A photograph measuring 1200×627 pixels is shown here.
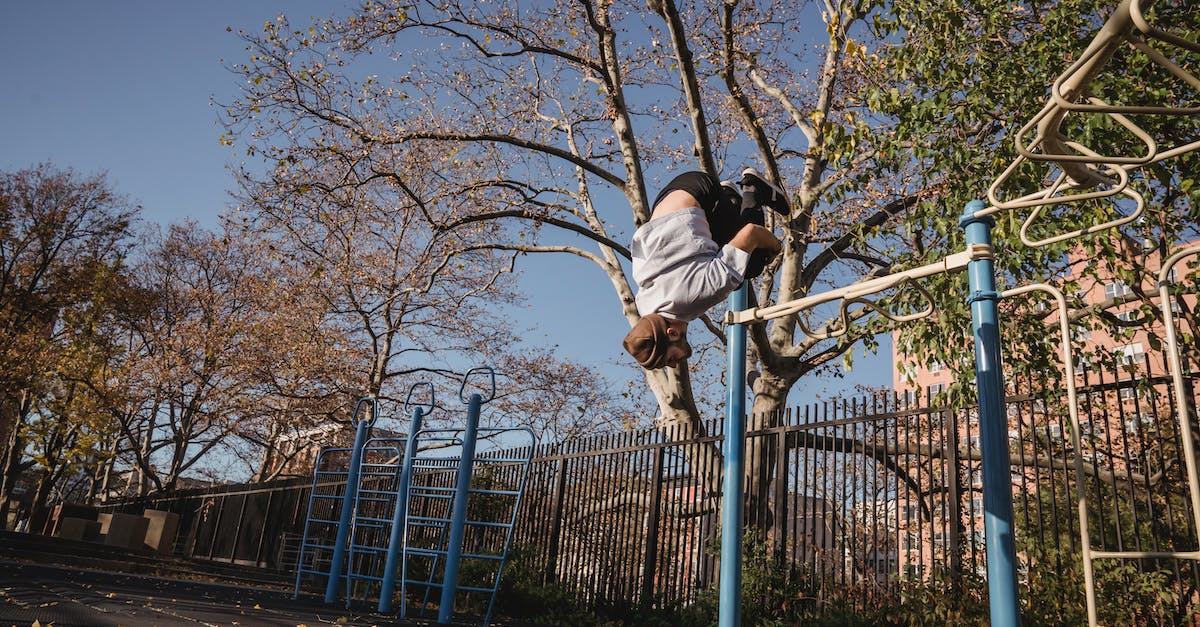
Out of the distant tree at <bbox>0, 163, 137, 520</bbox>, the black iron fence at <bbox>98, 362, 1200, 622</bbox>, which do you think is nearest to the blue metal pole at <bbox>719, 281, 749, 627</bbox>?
the black iron fence at <bbox>98, 362, 1200, 622</bbox>

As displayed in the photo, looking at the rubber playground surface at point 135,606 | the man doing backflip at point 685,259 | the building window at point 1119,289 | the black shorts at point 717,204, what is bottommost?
the rubber playground surface at point 135,606

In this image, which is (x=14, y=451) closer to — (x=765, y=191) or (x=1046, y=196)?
(x=765, y=191)

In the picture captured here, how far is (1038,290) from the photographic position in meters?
2.79

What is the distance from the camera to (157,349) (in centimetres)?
2314

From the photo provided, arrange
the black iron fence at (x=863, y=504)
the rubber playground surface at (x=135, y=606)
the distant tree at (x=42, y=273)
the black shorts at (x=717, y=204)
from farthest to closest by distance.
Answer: the distant tree at (x=42, y=273) → the black iron fence at (x=863, y=504) → the rubber playground surface at (x=135, y=606) → the black shorts at (x=717, y=204)

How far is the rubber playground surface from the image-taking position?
441 centimetres

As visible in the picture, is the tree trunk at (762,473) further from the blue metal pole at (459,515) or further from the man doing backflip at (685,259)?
the man doing backflip at (685,259)

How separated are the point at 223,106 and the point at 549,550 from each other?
8640 mm

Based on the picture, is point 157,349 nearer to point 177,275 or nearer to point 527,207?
point 177,275

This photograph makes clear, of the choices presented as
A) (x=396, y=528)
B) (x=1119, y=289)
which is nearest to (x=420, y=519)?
(x=396, y=528)

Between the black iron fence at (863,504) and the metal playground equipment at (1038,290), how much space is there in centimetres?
290

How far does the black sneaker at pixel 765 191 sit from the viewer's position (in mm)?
2705

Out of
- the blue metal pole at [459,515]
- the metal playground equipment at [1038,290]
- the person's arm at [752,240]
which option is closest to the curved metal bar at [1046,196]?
the metal playground equipment at [1038,290]

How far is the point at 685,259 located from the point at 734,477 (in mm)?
1309
